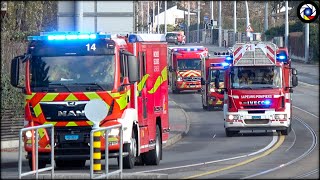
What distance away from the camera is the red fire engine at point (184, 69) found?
5285 cm

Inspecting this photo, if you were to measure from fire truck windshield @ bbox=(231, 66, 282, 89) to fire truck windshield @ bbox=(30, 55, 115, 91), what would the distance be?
12154 mm

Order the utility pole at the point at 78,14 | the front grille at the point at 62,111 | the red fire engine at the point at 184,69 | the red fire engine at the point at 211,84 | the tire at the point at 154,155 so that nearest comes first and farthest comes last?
1. the utility pole at the point at 78,14
2. the front grille at the point at 62,111
3. the tire at the point at 154,155
4. the red fire engine at the point at 211,84
5. the red fire engine at the point at 184,69

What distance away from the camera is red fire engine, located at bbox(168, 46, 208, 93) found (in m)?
52.8

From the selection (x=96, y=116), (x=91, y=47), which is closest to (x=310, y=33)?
(x=91, y=47)

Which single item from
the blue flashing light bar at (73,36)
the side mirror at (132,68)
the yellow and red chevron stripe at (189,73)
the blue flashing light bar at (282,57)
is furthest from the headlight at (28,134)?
the yellow and red chevron stripe at (189,73)

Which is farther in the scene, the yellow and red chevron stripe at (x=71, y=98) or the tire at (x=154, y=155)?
the tire at (x=154, y=155)

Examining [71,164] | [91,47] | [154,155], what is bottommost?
[71,164]

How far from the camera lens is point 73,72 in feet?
60.1

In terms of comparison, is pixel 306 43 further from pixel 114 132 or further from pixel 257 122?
pixel 114 132

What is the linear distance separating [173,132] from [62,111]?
49.7ft

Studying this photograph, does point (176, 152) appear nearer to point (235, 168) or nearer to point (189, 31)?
point (235, 168)

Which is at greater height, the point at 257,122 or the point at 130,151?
the point at 130,151

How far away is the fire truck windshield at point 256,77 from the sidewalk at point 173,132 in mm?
3037

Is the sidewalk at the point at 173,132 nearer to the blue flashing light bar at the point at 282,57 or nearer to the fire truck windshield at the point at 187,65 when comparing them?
the fire truck windshield at the point at 187,65
